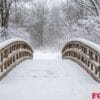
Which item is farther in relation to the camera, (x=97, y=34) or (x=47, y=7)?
(x=47, y=7)

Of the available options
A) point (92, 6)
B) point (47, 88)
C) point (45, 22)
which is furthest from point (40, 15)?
point (47, 88)

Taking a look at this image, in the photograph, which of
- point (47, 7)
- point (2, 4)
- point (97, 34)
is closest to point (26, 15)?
point (47, 7)

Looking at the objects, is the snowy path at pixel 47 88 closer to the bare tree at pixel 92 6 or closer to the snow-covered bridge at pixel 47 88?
the snow-covered bridge at pixel 47 88

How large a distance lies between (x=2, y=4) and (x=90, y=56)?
18661 mm

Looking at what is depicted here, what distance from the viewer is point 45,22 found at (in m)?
58.0

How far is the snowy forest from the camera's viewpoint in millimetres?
26348

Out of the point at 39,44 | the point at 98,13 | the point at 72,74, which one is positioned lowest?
the point at 39,44

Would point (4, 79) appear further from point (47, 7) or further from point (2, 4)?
point (47, 7)

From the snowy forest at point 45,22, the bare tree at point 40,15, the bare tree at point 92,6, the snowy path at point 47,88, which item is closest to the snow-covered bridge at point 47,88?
the snowy path at point 47,88

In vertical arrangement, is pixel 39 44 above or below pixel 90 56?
below

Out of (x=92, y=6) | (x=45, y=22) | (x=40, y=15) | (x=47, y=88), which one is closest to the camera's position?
(x=47, y=88)

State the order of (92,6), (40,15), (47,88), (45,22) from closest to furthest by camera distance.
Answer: (47,88) < (92,6) < (40,15) < (45,22)

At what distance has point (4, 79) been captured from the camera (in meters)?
7.88

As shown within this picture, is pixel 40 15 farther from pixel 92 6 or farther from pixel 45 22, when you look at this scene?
pixel 92 6
